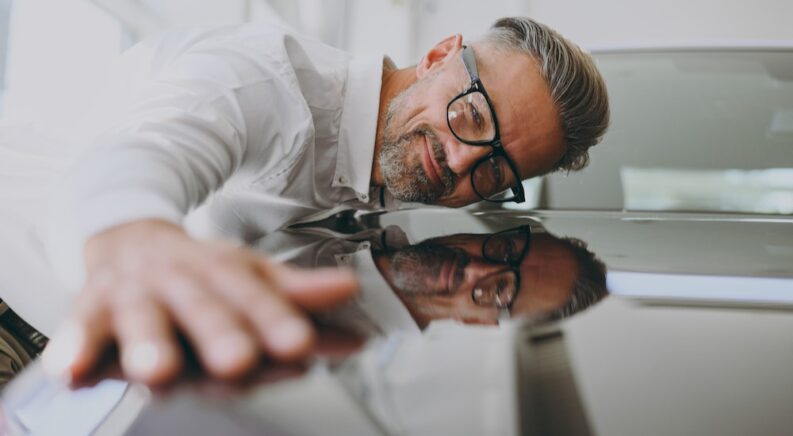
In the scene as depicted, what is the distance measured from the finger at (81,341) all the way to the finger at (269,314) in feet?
0.21

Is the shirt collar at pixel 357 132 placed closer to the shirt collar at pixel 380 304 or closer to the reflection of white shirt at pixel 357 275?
the reflection of white shirt at pixel 357 275

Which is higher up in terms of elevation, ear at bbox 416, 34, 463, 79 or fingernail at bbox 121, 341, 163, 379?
ear at bbox 416, 34, 463, 79

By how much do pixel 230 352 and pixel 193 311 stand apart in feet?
0.13

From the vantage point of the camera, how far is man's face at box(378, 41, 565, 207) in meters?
1.38

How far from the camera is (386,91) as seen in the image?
1.54 m

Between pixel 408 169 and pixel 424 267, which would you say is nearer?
pixel 424 267

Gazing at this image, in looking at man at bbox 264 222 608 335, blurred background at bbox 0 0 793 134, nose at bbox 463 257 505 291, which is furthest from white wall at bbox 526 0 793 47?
nose at bbox 463 257 505 291

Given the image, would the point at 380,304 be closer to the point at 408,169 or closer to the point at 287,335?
the point at 287,335

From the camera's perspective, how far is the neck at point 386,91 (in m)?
1.45

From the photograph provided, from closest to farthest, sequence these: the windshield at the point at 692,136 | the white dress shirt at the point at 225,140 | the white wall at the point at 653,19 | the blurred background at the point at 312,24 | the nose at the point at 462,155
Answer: the white dress shirt at the point at 225,140 < the nose at the point at 462,155 < the windshield at the point at 692,136 < the blurred background at the point at 312,24 < the white wall at the point at 653,19

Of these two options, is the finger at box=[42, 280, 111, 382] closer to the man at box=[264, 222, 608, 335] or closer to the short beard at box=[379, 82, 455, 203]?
the man at box=[264, 222, 608, 335]

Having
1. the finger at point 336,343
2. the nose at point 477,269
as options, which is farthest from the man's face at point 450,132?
the finger at point 336,343

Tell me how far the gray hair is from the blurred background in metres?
0.34

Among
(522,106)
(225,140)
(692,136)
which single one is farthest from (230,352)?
(692,136)
